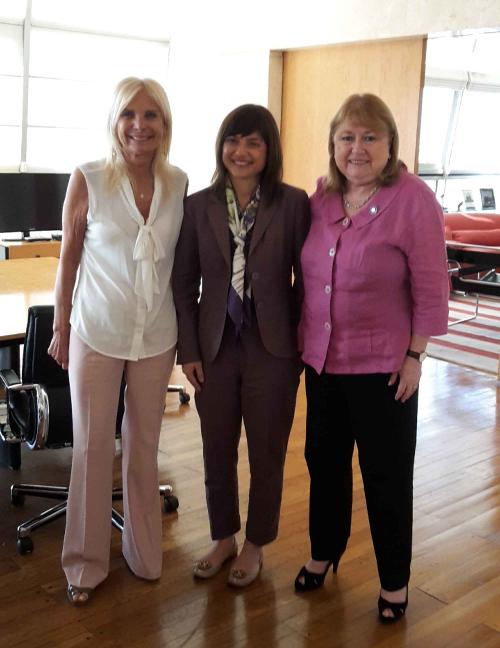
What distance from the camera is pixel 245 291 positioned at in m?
2.59

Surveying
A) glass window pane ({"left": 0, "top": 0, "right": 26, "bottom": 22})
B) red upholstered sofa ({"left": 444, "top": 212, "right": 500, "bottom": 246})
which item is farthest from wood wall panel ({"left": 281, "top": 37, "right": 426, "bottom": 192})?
glass window pane ({"left": 0, "top": 0, "right": 26, "bottom": 22})

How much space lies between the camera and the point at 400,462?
256cm

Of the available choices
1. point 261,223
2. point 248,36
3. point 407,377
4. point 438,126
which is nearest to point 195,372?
point 261,223

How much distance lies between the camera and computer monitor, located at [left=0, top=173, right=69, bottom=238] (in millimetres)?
6453

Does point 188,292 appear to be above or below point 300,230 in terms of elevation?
below

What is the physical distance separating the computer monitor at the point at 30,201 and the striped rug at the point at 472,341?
10.4 ft

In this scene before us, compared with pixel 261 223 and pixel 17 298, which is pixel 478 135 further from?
pixel 261 223

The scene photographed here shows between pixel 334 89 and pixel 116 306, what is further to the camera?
pixel 334 89

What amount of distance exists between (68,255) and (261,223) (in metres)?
0.61

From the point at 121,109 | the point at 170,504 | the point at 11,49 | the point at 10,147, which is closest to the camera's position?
the point at 121,109

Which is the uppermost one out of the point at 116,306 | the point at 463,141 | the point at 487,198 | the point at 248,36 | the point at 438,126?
the point at 248,36

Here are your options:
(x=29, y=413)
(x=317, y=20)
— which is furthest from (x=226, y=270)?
(x=317, y=20)

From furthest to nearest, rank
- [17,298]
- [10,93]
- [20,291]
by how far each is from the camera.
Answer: [10,93] → [20,291] → [17,298]

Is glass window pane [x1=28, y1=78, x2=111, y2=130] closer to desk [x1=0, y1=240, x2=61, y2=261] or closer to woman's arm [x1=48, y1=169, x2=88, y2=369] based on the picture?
desk [x1=0, y1=240, x2=61, y2=261]
